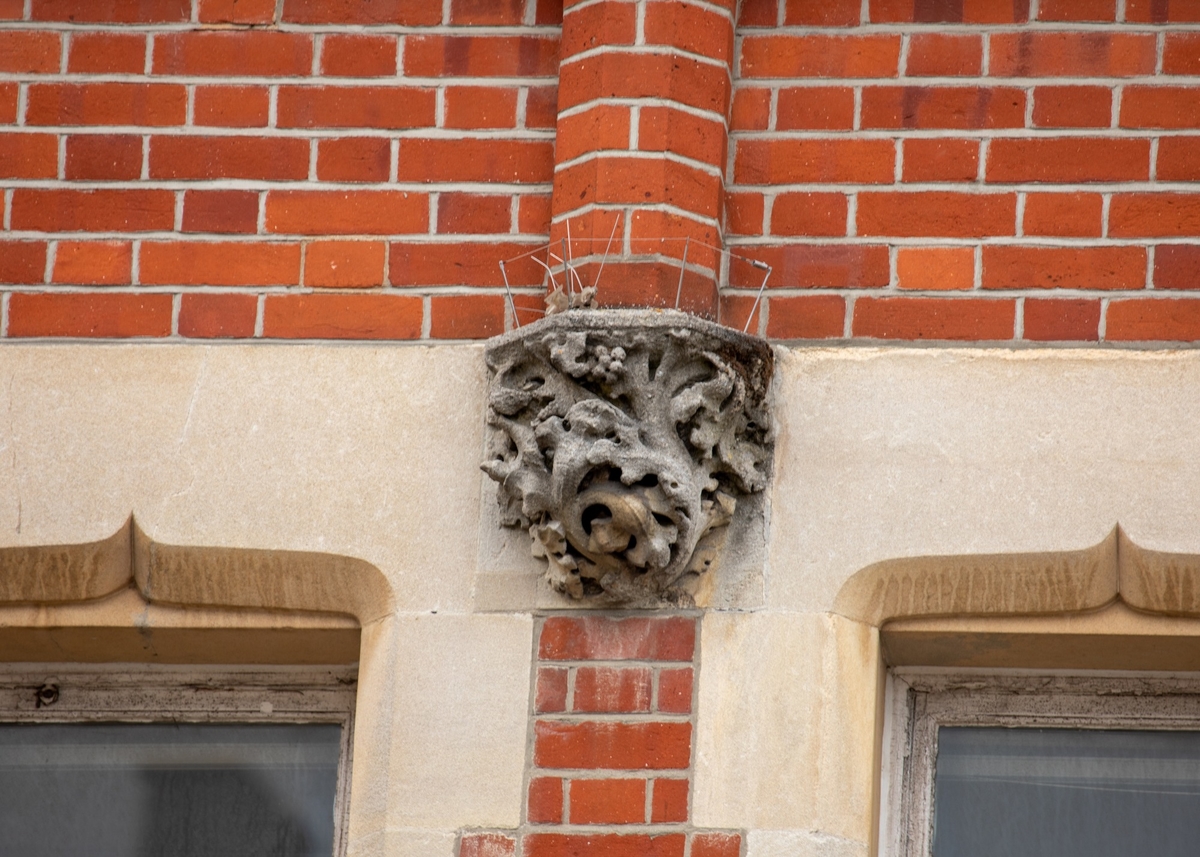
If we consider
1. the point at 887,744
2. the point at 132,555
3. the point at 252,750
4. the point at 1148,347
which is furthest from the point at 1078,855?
the point at 132,555

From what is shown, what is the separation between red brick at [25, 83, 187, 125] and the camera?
3.67 m

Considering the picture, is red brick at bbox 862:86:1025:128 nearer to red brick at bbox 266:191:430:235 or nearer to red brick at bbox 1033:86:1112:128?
red brick at bbox 1033:86:1112:128

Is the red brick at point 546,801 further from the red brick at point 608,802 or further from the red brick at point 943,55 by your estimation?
the red brick at point 943,55

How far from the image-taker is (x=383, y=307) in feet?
11.6

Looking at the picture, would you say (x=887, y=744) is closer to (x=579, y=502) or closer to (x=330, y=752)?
(x=579, y=502)

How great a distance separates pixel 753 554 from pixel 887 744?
1.41 feet

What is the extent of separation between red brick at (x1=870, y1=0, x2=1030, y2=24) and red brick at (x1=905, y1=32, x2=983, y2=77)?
0.11ft

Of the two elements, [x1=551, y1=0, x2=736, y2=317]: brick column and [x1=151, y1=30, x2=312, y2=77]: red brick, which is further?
[x1=151, y1=30, x2=312, y2=77]: red brick

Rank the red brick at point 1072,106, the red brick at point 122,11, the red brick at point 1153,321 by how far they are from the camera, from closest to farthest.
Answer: the red brick at point 1153,321 → the red brick at point 1072,106 → the red brick at point 122,11

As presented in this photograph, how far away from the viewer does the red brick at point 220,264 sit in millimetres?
3586

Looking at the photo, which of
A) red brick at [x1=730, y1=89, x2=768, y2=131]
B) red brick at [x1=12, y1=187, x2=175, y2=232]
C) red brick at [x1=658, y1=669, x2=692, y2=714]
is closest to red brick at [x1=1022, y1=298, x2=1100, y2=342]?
red brick at [x1=730, y1=89, x2=768, y2=131]

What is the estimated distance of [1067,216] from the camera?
3471 millimetres

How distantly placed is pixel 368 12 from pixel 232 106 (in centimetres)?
30

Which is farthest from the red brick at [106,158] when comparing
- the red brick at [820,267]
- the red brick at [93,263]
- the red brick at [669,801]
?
the red brick at [669,801]
